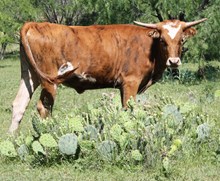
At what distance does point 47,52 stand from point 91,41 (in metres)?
0.83

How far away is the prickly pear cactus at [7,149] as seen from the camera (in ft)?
25.6

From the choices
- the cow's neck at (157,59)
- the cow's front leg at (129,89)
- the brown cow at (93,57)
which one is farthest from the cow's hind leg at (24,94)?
the cow's neck at (157,59)

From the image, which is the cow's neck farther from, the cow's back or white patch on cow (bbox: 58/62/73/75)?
white patch on cow (bbox: 58/62/73/75)

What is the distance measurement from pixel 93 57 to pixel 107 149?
8.90 ft

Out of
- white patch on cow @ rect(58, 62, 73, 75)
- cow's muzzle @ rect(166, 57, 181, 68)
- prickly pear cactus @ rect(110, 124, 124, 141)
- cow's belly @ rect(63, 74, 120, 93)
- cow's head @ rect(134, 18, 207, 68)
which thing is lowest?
prickly pear cactus @ rect(110, 124, 124, 141)

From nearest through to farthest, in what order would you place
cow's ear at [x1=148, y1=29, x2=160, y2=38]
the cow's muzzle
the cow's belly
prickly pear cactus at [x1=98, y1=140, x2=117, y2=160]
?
prickly pear cactus at [x1=98, y1=140, x2=117, y2=160]
the cow's muzzle
the cow's belly
cow's ear at [x1=148, y1=29, x2=160, y2=38]

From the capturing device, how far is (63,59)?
944 centimetres

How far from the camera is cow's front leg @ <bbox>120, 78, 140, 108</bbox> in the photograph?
32.4 ft

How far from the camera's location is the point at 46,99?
9.30m

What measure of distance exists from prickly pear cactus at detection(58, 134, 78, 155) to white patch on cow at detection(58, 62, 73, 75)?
1978mm

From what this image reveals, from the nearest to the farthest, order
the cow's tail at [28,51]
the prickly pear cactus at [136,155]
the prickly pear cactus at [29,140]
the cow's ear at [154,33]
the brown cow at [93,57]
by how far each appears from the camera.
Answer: the prickly pear cactus at [136,155]
the prickly pear cactus at [29,140]
the cow's tail at [28,51]
the brown cow at [93,57]
the cow's ear at [154,33]

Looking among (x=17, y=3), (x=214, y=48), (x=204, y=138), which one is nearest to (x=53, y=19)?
(x=17, y=3)

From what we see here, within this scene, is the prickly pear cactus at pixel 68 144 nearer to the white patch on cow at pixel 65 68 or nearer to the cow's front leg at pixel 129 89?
the white patch on cow at pixel 65 68

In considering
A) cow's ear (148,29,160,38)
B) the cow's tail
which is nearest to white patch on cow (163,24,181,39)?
cow's ear (148,29,160,38)
